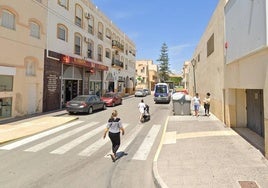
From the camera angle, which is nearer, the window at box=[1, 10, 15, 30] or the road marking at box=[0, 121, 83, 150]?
the road marking at box=[0, 121, 83, 150]

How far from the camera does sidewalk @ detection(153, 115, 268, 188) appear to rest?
558 cm

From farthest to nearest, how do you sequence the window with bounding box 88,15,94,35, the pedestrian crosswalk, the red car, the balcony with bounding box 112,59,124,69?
the balcony with bounding box 112,59,124,69 < the window with bounding box 88,15,94,35 < the red car < the pedestrian crosswalk

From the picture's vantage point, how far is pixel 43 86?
19141mm

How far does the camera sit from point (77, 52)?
25359mm

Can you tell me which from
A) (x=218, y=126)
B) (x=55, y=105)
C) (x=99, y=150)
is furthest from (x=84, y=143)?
(x=55, y=105)

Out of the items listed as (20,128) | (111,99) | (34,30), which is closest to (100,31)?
(111,99)

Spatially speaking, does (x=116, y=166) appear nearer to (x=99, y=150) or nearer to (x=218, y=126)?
(x=99, y=150)

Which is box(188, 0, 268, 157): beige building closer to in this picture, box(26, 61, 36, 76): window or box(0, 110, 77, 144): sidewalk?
box(0, 110, 77, 144): sidewalk

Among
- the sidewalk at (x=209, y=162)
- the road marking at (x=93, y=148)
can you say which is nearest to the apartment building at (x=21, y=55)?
the road marking at (x=93, y=148)

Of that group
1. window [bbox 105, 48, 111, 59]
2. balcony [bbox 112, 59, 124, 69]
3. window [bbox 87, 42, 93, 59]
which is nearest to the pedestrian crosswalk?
window [bbox 87, 42, 93, 59]

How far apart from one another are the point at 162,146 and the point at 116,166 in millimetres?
2565

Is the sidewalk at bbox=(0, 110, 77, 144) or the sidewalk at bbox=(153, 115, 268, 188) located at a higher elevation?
the sidewalk at bbox=(0, 110, 77, 144)

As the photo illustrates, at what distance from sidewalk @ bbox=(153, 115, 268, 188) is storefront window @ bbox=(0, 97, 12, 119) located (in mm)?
11184

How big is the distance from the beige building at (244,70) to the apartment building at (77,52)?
45.3 ft
